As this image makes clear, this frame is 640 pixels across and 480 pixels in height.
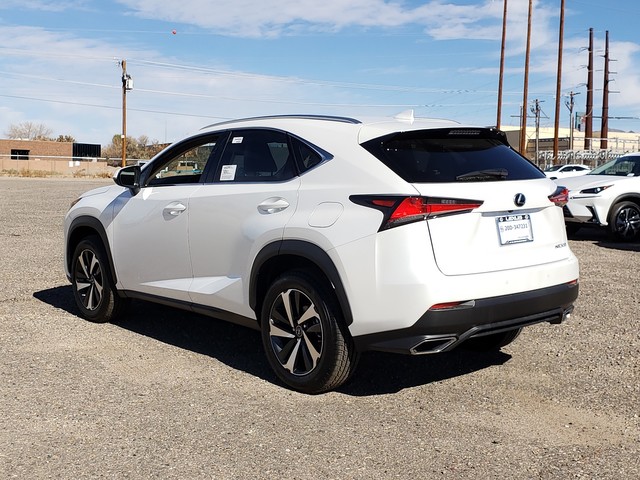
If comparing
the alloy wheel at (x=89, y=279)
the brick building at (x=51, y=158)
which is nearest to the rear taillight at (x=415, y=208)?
the alloy wheel at (x=89, y=279)

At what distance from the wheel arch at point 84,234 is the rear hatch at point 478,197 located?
2919mm

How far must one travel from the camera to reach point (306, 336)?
196 inches

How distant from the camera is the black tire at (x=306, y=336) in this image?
476 cm

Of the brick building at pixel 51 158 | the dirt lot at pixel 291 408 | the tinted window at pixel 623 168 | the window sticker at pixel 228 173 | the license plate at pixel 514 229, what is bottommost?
the dirt lot at pixel 291 408

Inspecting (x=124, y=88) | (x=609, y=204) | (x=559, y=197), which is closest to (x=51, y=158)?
(x=124, y=88)

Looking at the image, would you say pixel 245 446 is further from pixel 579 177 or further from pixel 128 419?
pixel 579 177

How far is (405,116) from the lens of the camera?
210 inches

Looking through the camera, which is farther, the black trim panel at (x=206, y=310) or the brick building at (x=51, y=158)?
the brick building at (x=51, y=158)

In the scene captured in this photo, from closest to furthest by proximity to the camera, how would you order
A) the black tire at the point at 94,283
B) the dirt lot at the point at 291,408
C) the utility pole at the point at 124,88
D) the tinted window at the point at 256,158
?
the dirt lot at the point at 291,408, the tinted window at the point at 256,158, the black tire at the point at 94,283, the utility pole at the point at 124,88

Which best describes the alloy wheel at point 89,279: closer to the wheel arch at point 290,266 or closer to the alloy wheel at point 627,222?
the wheel arch at point 290,266

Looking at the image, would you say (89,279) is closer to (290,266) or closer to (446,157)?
(290,266)

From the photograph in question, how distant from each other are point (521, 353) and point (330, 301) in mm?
2081

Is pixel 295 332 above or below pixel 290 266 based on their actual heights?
below

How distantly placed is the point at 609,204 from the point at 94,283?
959cm
